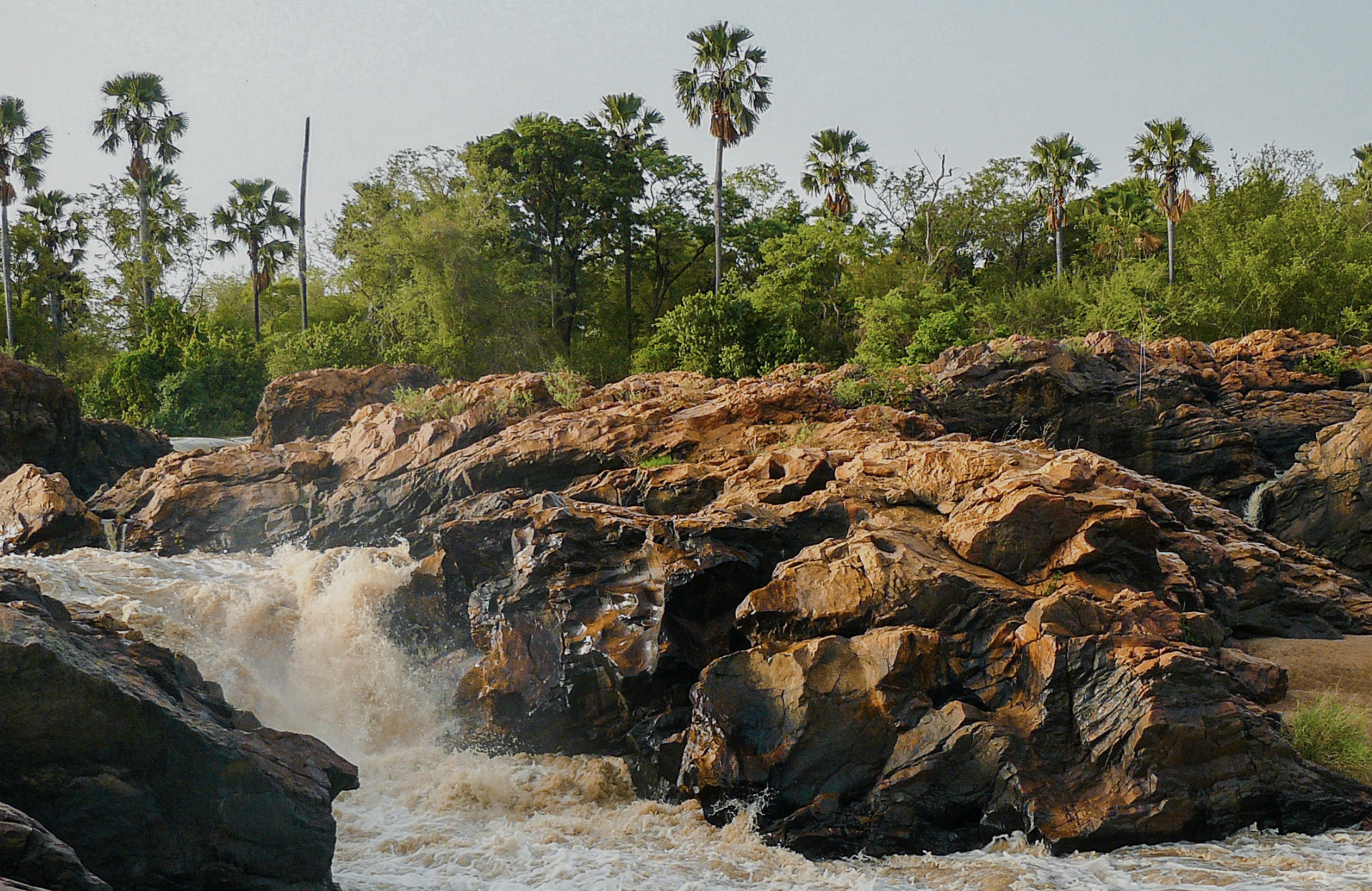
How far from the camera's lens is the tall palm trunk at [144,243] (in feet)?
151

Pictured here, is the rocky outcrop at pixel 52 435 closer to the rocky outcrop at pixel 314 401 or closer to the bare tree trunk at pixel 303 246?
the rocky outcrop at pixel 314 401

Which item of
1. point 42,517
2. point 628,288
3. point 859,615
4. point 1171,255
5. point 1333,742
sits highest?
point 628,288

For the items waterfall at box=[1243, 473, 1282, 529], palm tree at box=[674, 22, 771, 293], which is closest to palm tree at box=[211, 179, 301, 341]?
palm tree at box=[674, 22, 771, 293]

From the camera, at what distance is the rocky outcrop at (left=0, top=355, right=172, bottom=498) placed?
75.1ft

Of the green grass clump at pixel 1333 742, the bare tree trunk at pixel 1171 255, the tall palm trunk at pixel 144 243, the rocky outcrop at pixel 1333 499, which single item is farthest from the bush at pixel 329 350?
the green grass clump at pixel 1333 742

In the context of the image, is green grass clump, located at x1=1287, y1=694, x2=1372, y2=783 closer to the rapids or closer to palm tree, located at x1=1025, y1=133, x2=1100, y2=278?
the rapids

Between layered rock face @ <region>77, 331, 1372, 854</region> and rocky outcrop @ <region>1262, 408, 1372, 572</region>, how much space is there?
4820mm

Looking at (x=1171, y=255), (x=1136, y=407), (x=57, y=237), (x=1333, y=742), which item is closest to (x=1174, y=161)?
(x=1171, y=255)

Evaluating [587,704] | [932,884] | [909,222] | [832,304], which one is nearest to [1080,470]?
[932,884]

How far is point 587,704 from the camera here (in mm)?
11484

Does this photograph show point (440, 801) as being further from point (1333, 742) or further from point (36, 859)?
point (1333, 742)

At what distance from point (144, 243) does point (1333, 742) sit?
50.3 meters

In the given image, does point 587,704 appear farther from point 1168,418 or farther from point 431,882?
point 1168,418

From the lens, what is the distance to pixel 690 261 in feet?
144
